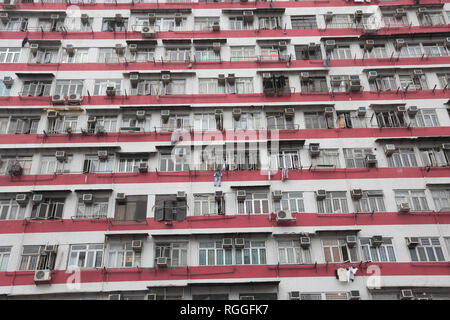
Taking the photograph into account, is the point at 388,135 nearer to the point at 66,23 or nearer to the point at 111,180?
the point at 111,180

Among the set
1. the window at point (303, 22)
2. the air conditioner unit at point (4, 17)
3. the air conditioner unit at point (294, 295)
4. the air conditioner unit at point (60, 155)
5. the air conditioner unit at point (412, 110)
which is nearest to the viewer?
the air conditioner unit at point (294, 295)

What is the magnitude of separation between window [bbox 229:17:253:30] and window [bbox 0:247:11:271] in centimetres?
1485

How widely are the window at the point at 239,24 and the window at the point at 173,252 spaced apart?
11.6 metres

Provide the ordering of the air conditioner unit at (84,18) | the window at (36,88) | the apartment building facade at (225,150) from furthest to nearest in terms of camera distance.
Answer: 1. the air conditioner unit at (84,18)
2. the window at (36,88)
3. the apartment building facade at (225,150)

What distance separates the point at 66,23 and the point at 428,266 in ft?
66.9

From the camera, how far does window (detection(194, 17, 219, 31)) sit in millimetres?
21638

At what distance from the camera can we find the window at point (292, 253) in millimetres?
16719

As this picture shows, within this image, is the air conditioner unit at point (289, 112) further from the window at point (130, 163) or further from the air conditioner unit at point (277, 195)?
the window at point (130, 163)

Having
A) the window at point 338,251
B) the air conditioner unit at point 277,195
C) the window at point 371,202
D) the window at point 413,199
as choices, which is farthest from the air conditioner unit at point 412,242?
the air conditioner unit at point 277,195

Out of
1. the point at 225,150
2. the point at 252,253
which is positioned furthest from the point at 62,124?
the point at 252,253

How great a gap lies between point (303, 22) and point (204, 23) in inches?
205

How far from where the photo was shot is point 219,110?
63.2 feet

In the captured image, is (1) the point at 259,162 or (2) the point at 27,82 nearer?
(1) the point at 259,162

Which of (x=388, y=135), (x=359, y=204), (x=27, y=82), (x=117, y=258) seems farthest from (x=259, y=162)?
(x=27, y=82)
